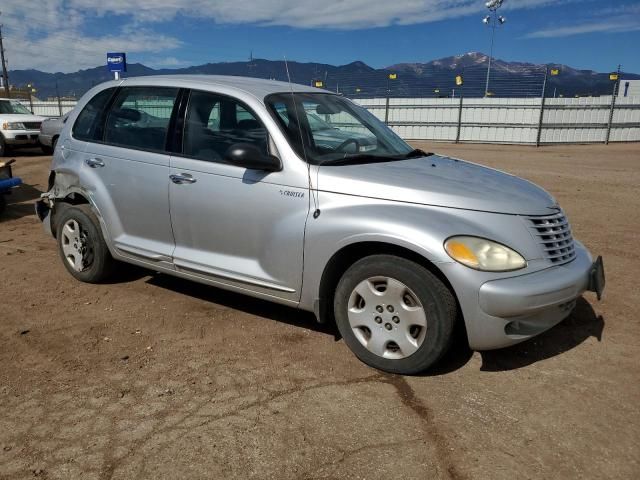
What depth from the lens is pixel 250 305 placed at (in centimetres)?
445

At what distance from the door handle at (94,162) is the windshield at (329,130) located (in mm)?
1631

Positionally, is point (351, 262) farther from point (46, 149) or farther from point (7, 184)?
point (46, 149)

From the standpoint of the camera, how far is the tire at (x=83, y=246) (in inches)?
182

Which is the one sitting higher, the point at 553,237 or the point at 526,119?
the point at 526,119

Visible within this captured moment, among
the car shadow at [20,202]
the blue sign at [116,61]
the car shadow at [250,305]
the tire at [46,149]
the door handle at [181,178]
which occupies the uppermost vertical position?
the blue sign at [116,61]

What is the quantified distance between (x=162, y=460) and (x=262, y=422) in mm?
536

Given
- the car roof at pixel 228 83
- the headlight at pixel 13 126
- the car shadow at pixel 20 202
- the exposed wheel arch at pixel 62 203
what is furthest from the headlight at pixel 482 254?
the headlight at pixel 13 126

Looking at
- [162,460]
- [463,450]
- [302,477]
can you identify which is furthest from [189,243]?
[463,450]

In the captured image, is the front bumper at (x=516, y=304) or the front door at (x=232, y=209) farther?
the front door at (x=232, y=209)

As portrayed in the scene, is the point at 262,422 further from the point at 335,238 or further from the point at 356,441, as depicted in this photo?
the point at 335,238

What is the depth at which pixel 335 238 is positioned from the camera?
329cm

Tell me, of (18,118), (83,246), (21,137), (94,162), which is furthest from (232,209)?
(18,118)

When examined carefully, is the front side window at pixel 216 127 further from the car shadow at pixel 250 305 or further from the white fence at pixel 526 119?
the white fence at pixel 526 119

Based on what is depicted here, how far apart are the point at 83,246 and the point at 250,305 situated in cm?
165
